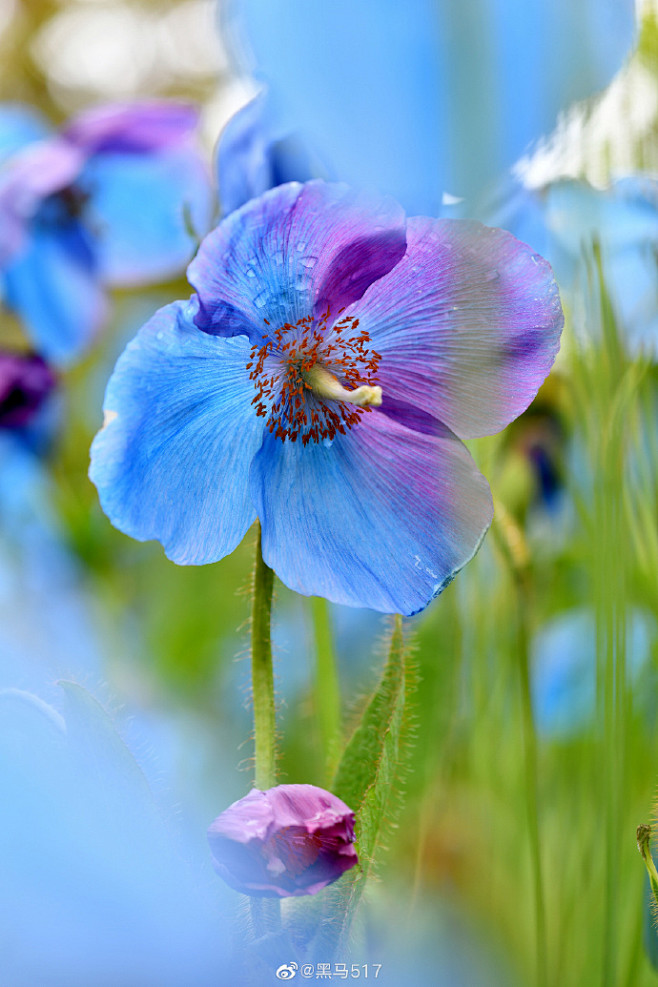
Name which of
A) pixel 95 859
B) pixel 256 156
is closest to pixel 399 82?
pixel 256 156

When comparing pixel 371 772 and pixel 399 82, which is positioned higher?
pixel 399 82

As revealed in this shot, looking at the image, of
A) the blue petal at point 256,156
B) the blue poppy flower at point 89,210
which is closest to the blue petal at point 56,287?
the blue poppy flower at point 89,210

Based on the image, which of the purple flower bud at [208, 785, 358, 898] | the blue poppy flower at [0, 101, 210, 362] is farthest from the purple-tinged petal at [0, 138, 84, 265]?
the purple flower bud at [208, 785, 358, 898]

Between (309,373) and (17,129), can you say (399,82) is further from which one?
(17,129)

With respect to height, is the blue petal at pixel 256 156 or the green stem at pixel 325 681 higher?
the blue petal at pixel 256 156

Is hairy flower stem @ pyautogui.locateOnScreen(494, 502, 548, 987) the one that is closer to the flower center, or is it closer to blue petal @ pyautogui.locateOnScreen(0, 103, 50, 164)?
the flower center

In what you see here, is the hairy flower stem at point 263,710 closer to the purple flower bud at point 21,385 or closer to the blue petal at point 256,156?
the blue petal at point 256,156

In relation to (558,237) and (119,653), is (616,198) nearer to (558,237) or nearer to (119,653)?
(558,237)
